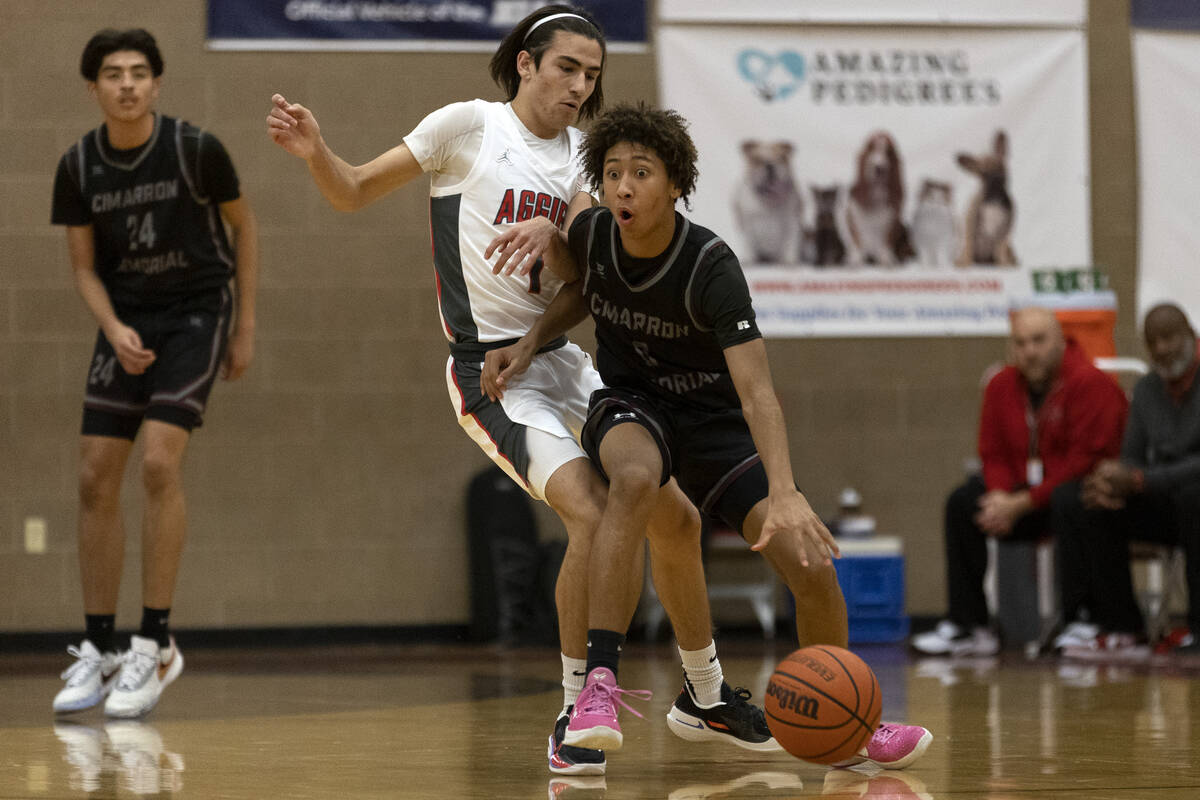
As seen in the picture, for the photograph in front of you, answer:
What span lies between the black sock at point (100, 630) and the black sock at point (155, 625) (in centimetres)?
24

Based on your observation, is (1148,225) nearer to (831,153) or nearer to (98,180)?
(831,153)

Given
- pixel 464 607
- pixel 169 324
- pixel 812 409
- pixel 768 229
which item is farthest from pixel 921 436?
pixel 169 324

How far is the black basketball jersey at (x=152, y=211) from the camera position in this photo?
15.1 feet

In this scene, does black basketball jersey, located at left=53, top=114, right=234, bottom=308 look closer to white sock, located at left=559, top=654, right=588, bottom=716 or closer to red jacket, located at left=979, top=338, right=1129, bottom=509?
white sock, located at left=559, top=654, right=588, bottom=716

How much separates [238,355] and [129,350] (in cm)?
43

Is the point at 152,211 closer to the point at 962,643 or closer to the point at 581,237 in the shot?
the point at 581,237

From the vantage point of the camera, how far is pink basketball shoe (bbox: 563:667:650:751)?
2.94m

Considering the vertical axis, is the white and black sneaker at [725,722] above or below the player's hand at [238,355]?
below

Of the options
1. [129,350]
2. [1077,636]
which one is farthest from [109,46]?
[1077,636]

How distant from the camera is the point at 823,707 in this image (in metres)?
2.97

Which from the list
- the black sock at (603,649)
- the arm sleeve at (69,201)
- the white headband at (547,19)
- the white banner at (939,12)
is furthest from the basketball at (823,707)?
the white banner at (939,12)

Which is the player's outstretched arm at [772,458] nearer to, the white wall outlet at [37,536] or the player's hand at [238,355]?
the player's hand at [238,355]

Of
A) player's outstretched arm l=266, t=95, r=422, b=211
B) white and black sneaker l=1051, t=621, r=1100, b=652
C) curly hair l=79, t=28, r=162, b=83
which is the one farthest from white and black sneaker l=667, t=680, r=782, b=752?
white and black sneaker l=1051, t=621, r=1100, b=652

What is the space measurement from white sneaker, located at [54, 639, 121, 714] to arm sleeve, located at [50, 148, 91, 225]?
1335 mm
